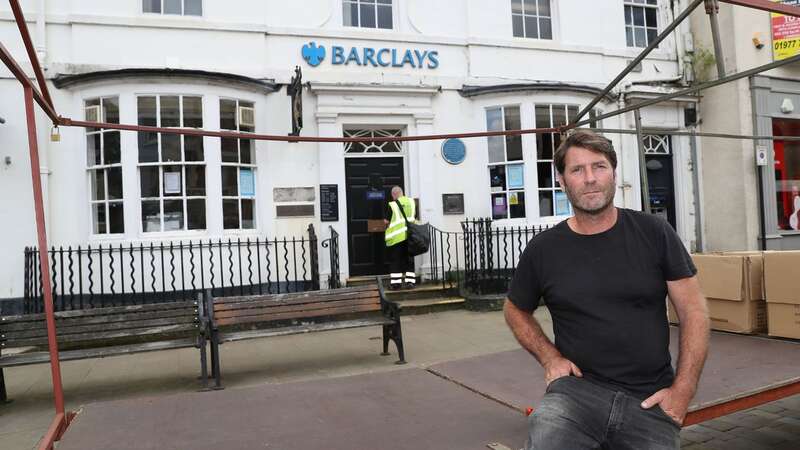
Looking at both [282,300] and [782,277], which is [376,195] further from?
[782,277]

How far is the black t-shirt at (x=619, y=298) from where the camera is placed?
2.15 metres

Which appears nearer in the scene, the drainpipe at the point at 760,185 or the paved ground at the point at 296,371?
the paved ground at the point at 296,371

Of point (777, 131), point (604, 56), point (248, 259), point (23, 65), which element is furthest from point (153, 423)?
Answer: point (777, 131)

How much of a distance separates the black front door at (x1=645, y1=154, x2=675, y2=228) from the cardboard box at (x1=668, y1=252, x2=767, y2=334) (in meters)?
7.10

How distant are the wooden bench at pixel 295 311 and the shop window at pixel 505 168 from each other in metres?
4.32

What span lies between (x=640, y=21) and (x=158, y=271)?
1008 cm

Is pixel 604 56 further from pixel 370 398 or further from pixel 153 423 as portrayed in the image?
pixel 153 423

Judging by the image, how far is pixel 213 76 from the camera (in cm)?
820

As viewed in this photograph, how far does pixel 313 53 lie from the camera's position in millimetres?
9047

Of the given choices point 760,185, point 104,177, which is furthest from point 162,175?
point 760,185

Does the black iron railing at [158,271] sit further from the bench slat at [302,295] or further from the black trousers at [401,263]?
the bench slat at [302,295]

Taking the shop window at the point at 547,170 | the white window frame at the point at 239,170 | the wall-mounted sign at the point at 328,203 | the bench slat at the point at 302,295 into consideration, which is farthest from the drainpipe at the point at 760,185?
the white window frame at the point at 239,170

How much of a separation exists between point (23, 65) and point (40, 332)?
4729 millimetres

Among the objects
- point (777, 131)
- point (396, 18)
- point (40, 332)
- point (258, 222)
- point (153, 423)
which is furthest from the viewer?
point (777, 131)
